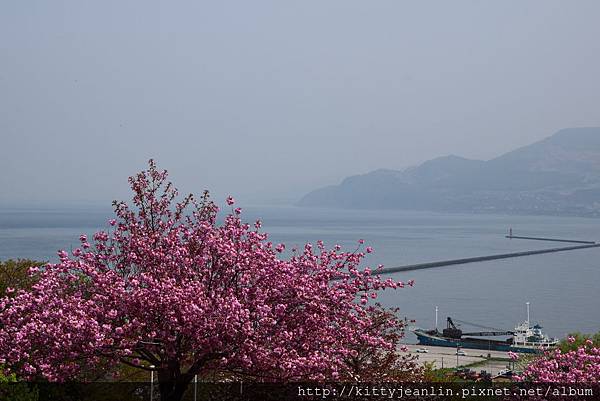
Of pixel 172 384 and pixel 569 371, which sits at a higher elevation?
pixel 569 371

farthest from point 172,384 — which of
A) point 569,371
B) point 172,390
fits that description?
point 569,371

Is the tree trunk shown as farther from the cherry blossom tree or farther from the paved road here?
the paved road

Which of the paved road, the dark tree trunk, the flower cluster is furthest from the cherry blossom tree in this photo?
the paved road

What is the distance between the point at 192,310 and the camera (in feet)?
48.5

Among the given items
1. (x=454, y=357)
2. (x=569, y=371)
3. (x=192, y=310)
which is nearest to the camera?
(x=192, y=310)

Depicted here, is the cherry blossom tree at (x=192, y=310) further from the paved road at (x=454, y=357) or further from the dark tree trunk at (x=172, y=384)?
the paved road at (x=454, y=357)

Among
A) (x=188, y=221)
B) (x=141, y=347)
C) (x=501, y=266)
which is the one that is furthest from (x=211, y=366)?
(x=501, y=266)

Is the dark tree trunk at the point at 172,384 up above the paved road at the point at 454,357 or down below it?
above

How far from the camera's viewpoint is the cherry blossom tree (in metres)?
15.0

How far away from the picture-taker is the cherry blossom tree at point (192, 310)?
15.0 meters

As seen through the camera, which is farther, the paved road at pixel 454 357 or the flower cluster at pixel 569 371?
the paved road at pixel 454 357

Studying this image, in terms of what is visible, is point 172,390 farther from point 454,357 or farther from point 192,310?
point 454,357

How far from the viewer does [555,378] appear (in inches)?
616

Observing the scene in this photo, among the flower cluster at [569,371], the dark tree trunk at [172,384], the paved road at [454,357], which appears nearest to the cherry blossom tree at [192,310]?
the dark tree trunk at [172,384]
